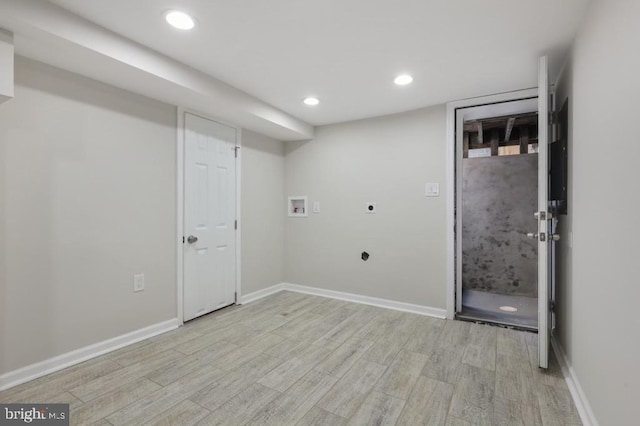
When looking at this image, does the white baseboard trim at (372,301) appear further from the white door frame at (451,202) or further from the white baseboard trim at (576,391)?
the white baseboard trim at (576,391)

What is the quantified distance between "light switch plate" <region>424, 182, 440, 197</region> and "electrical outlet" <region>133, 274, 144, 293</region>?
3.00 metres

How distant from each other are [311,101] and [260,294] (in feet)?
8.28

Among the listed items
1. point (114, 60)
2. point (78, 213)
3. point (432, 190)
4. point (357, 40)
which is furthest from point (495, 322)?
point (114, 60)

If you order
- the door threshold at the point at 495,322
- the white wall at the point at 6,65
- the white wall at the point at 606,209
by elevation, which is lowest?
the door threshold at the point at 495,322

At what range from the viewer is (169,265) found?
115 inches

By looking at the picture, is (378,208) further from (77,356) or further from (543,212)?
(77,356)

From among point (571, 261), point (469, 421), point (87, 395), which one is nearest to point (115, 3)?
point (87, 395)

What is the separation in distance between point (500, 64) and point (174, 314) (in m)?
3.67

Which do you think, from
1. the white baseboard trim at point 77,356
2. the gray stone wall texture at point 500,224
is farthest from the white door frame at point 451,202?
the white baseboard trim at point 77,356

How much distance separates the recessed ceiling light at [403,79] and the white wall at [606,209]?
3.72ft

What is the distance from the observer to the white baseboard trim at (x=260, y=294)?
3.77m

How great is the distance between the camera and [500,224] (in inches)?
176

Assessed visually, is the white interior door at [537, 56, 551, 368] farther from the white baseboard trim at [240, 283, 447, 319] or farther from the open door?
the white baseboard trim at [240, 283, 447, 319]

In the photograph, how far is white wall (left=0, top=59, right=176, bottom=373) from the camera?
6.53 feet
